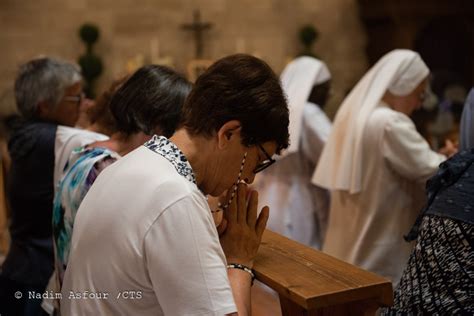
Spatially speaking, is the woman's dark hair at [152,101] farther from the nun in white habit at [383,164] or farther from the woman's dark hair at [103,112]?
the nun in white habit at [383,164]

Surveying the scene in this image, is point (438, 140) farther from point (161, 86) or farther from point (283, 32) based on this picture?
point (161, 86)

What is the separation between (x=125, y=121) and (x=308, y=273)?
0.93m

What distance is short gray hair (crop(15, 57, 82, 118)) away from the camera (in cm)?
283

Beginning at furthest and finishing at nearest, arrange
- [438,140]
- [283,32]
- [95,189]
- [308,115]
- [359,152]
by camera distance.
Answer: [283,32] < [438,140] < [308,115] < [359,152] < [95,189]

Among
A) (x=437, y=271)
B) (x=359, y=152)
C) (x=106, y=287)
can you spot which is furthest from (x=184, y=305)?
(x=359, y=152)

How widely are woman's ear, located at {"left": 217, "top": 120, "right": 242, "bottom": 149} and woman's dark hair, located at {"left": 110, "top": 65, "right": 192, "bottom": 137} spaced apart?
Answer: 64 centimetres

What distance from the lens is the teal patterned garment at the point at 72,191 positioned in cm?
194

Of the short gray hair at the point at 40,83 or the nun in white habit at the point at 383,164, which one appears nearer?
the short gray hair at the point at 40,83

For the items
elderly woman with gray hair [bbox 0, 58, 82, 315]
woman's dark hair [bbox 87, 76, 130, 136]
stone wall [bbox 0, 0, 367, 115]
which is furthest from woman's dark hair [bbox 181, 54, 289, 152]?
stone wall [bbox 0, 0, 367, 115]

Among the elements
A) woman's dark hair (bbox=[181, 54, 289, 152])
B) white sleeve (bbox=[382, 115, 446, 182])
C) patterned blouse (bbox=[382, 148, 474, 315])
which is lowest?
white sleeve (bbox=[382, 115, 446, 182])

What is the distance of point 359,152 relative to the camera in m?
3.56

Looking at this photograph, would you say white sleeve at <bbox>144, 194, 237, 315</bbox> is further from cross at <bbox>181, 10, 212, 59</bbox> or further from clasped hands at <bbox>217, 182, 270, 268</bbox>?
cross at <bbox>181, 10, 212, 59</bbox>

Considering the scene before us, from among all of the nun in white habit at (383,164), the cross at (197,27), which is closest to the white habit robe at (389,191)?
the nun in white habit at (383,164)

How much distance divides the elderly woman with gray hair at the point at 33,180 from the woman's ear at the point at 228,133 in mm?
1571
